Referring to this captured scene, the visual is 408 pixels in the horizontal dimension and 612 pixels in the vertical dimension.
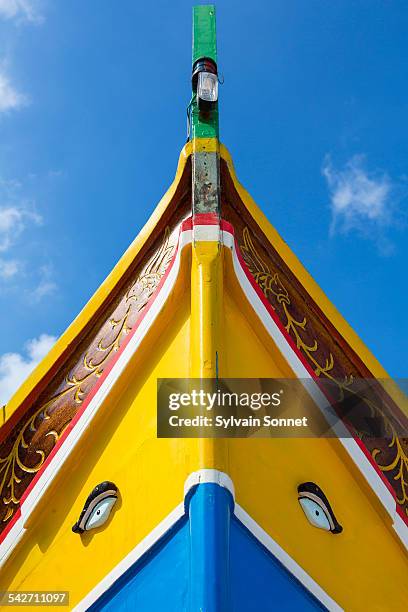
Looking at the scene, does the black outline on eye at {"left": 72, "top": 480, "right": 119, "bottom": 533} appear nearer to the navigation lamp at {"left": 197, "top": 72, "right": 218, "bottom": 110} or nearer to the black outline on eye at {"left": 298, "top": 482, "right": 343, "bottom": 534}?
the black outline on eye at {"left": 298, "top": 482, "right": 343, "bottom": 534}

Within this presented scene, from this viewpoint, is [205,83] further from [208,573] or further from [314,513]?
[208,573]

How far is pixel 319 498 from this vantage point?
3.12 m

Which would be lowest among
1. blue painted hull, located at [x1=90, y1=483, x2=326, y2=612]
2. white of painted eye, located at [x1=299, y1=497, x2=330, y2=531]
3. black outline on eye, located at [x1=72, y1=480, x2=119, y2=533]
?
blue painted hull, located at [x1=90, y1=483, x2=326, y2=612]

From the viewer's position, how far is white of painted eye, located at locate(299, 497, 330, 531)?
10.0ft

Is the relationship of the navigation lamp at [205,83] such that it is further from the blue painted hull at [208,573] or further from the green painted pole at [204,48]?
the blue painted hull at [208,573]

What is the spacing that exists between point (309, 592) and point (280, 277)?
2.04 metres

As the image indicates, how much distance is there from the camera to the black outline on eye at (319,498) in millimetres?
3096

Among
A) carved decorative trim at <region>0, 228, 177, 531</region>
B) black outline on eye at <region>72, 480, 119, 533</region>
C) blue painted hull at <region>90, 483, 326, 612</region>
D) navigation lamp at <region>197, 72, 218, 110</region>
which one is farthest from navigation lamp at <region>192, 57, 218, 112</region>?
blue painted hull at <region>90, 483, 326, 612</region>

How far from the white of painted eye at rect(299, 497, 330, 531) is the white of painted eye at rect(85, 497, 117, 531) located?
0.92m

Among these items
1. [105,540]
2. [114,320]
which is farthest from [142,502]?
[114,320]

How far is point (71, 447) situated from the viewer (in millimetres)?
3434

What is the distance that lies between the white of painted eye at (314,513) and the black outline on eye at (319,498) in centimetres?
1

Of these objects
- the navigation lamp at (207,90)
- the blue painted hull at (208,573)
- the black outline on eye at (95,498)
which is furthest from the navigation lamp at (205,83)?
the blue painted hull at (208,573)

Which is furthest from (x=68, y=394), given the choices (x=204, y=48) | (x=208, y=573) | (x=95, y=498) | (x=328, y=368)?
(x=204, y=48)
